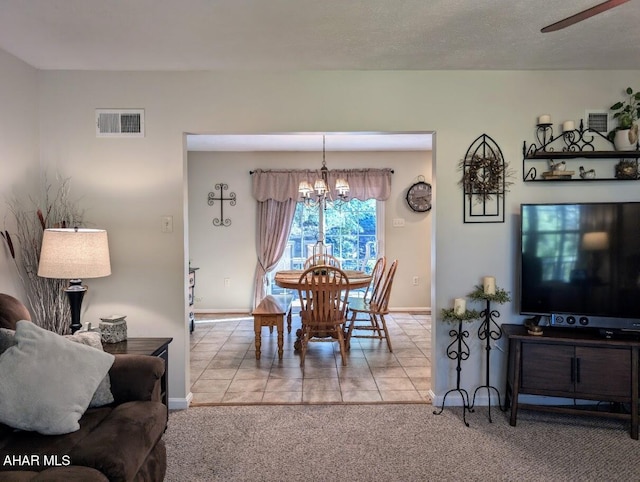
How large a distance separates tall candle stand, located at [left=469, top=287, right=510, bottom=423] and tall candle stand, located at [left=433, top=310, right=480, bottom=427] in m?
0.08

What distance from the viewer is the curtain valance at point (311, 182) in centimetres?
590

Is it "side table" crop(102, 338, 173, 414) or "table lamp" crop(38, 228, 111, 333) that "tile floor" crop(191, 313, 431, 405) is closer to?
"side table" crop(102, 338, 173, 414)

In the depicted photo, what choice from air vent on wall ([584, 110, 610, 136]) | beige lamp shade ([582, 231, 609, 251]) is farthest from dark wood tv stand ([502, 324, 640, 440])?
air vent on wall ([584, 110, 610, 136])

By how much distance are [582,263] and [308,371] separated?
7.71 feet

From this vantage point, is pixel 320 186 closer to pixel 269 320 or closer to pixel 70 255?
pixel 269 320

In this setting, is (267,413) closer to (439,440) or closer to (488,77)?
(439,440)

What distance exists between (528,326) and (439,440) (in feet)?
3.20

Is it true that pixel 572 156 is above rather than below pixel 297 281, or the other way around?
above

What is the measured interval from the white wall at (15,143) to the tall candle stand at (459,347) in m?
2.95

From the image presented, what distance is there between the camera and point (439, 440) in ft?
8.23

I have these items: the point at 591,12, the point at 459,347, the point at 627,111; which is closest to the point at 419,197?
the point at 627,111

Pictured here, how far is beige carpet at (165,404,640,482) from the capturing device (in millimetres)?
2166

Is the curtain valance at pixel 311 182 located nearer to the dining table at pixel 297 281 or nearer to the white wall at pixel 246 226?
the white wall at pixel 246 226

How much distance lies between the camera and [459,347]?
2865mm
